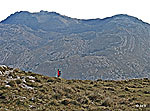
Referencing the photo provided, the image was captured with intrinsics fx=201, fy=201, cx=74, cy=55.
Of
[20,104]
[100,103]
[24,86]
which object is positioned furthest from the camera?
[24,86]

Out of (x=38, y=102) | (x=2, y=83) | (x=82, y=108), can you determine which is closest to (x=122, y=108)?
(x=82, y=108)

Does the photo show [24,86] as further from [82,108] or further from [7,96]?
[82,108]

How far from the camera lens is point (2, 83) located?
18.3 m

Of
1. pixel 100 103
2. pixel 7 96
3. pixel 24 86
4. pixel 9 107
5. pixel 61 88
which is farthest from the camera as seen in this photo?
pixel 61 88

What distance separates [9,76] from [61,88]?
5.71 m

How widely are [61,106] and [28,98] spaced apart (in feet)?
9.12

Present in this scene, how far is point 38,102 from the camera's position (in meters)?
15.7

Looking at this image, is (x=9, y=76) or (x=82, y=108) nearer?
(x=82, y=108)

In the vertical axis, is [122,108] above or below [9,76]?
below

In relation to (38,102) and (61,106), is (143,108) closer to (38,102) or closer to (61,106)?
(61,106)

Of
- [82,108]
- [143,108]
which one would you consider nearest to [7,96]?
[82,108]

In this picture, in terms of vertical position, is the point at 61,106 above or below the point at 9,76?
below

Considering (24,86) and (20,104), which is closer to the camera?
(20,104)

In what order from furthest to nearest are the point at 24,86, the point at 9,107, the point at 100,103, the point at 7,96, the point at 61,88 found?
the point at 61,88, the point at 24,86, the point at 100,103, the point at 7,96, the point at 9,107
